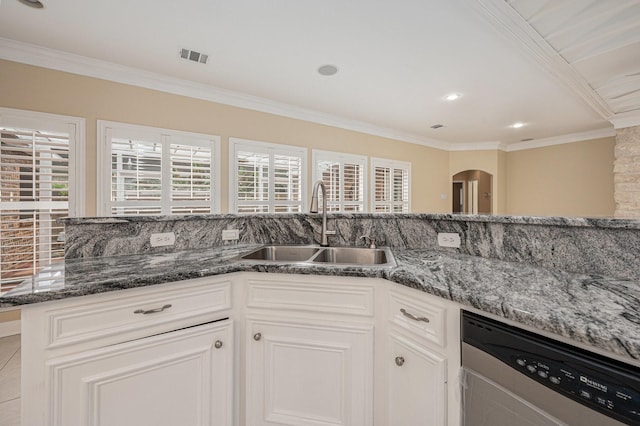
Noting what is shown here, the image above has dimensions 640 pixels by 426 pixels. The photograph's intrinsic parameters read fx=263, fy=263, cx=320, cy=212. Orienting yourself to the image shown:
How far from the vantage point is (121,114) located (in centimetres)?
289

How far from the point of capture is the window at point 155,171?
9.27ft

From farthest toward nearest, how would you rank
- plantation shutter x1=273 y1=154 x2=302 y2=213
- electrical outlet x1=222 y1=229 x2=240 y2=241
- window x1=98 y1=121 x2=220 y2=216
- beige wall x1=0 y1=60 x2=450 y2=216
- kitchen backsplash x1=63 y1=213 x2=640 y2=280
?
plantation shutter x1=273 y1=154 x2=302 y2=213
window x1=98 y1=121 x2=220 y2=216
beige wall x1=0 y1=60 x2=450 y2=216
electrical outlet x1=222 y1=229 x2=240 y2=241
kitchen backsplash x1=63 y1=213 x2=640 y2=280

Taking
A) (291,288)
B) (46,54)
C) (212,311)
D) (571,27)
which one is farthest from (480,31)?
(46,54)

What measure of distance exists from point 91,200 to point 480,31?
4.00 m

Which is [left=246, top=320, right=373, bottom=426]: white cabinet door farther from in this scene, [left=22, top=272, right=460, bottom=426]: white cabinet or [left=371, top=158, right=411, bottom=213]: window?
[left=371, top=158, right=411, bottom=213]: window

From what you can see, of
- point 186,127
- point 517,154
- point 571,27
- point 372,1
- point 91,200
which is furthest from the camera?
point 517,154

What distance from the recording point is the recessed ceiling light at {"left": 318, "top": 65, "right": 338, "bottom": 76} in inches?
111

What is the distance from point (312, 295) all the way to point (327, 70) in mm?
2586

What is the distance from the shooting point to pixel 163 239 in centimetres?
162

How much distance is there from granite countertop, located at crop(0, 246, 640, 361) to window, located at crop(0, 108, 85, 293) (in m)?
1.78

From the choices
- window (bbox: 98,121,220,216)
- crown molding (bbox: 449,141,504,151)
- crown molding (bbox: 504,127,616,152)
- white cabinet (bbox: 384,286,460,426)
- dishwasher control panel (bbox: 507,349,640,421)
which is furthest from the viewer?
crown molding (bbox: 449,141,504,151)

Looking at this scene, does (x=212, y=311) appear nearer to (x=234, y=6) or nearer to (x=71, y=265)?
(x=71, y=265)

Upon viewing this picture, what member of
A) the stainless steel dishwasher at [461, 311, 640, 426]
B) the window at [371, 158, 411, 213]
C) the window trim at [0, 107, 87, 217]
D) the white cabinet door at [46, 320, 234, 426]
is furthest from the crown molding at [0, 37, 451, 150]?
the stainless steel dishwasher at [461, 311, 640, 426]

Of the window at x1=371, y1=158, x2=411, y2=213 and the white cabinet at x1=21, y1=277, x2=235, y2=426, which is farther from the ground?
the window at x1=371, y1=158, x2=411, y2=213
